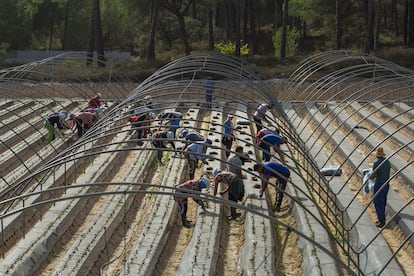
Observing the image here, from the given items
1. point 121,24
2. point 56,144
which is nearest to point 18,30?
point 121,24

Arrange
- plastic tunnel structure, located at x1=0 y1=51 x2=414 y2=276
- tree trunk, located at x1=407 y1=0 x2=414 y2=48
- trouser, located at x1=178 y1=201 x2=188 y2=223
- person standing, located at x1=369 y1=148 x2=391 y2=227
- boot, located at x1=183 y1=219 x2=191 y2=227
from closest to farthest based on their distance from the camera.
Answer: plastic tunnel structure, located at x1=0 y1=51 x2=414 y2=276, person standing, located at x1=369 y1=148 x2=391 y2=227, trouser, located at x1=178 y1=201 x2=188 y2=223, boot, located at x1=183 y1=219 x2=191 y2=227, tree trunk, located at x1=407 y1=0 x2=414 y2=48

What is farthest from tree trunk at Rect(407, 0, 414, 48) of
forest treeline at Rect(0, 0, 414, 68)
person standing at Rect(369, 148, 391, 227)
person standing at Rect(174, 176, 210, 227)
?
person standing at Rect(174, 176, 210, 227)

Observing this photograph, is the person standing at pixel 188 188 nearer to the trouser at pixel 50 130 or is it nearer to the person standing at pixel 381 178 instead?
the person standing at pixel 381 178

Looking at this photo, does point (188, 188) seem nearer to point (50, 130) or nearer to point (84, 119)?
point (84, 119)

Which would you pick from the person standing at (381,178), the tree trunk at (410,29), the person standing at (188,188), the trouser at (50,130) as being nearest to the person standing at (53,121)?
the trouser at (50,130)

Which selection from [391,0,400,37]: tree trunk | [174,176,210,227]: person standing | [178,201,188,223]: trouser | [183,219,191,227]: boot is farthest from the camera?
[391,0,400,37]: tree trunk

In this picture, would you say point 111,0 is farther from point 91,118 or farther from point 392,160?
point 392,160

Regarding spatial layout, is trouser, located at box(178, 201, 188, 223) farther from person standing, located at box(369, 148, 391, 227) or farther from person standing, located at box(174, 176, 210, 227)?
person standing, located at box(369, 148, 391, 227)

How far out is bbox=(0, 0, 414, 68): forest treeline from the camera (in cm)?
3528

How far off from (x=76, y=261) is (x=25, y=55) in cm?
3444

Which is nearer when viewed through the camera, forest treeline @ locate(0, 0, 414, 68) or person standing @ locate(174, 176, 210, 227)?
person standing @ locate(174, 176, 210, 227)

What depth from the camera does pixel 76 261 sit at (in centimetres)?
951

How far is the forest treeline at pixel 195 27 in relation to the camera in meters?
35.3

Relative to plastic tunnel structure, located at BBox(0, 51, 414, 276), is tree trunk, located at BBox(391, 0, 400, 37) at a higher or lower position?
higher
